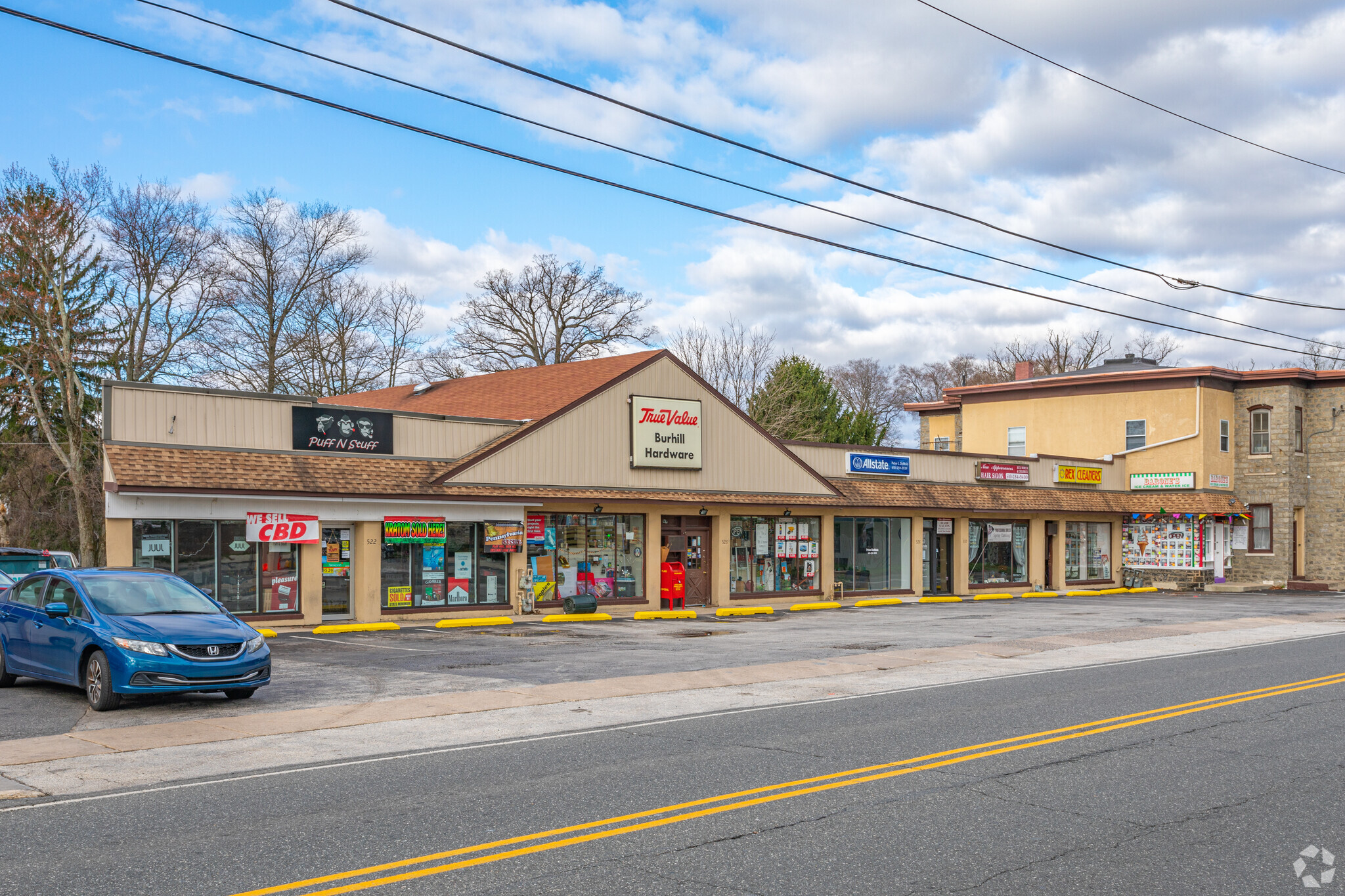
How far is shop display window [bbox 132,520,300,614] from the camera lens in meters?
21.9

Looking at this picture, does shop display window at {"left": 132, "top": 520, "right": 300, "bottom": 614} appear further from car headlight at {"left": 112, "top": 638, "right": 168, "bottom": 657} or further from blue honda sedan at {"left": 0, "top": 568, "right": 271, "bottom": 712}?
car headlight at {"left": 112, "top": 638, "right": 168, "bottom": 657}

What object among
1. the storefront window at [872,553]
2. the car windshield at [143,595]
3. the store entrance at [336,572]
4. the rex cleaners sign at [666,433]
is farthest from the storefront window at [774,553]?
the car windshield at [143,595]

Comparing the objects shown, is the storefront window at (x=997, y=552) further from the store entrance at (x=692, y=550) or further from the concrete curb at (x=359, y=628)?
the concrete curb at (x=359, y=628)

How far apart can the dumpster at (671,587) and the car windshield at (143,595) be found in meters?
16.3

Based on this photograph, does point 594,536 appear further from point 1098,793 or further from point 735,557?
point 1098,793

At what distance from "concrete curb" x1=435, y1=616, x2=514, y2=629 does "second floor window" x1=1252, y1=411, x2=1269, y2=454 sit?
33171 millimetres

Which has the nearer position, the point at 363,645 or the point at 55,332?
the point at 363,645

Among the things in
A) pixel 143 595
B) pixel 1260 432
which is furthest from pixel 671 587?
pixel 1260 432

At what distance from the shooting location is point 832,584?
33.9m

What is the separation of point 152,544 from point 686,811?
17.4 metres

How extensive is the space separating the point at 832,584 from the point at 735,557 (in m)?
3.84

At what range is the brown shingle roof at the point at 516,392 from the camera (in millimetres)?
29562

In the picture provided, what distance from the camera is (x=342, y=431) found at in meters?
24.6

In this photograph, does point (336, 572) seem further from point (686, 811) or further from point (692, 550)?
point (686, 811)
